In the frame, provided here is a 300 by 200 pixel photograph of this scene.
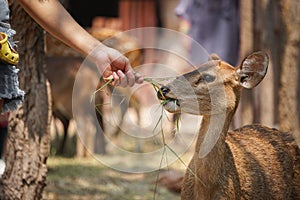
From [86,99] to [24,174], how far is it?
3.00 meters

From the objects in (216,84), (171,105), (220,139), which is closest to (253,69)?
(216,84)

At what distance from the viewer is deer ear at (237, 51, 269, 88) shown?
3.58m

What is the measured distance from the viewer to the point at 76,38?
2.99 meters

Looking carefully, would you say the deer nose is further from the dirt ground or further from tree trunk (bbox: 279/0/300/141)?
tree trunk (bbox: 279/0/300/141)

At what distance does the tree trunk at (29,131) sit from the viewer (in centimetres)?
433

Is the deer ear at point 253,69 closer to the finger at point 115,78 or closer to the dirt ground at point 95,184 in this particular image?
the finger at point 115,78

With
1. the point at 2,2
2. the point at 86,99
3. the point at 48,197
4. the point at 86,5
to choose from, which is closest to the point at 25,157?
the point at 48,197

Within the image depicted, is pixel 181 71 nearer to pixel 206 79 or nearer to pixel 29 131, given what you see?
pixel 29 131

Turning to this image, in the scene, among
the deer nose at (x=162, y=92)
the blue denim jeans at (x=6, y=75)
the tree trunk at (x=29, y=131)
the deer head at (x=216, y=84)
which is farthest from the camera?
the tree trunk at (x=29, y=131)

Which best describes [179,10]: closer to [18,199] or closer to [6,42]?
[18,199]

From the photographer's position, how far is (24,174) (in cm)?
435

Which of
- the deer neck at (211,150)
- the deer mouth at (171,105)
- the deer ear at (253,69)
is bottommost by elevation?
the deer neck at (211,150)

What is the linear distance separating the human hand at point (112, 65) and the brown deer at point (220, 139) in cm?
35

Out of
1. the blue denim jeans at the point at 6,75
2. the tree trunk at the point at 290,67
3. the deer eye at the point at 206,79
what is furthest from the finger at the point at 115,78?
the tree trunk at the point at 290,67
